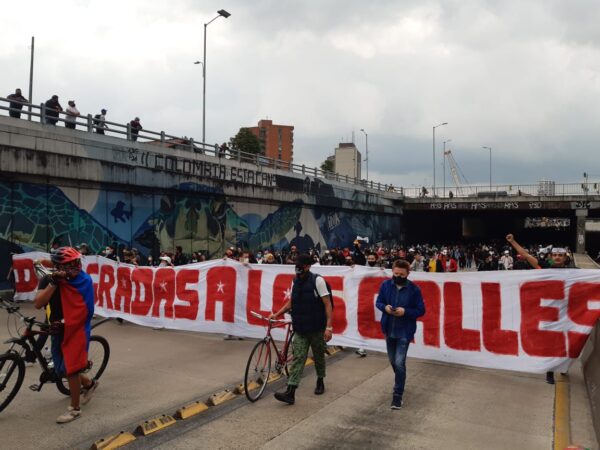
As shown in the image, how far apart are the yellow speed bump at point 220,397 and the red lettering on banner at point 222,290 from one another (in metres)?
3.57

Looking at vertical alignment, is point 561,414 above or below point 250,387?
below

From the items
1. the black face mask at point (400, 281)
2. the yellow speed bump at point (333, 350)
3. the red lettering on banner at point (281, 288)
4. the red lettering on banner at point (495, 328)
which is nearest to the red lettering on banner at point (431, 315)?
the red lettering on banner at point (495, 328)

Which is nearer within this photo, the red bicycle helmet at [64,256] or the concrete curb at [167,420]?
the concrete curb at [167,420]

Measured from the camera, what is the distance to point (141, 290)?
11180mm

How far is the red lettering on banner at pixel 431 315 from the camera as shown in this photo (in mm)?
8328

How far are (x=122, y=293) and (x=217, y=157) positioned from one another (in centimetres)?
1623

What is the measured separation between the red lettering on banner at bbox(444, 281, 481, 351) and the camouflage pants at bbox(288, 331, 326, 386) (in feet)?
8.79

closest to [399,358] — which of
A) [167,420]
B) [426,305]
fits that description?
[426,305]

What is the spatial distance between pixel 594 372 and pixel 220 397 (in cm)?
480

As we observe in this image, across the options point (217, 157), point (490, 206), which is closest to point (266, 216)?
point (217, 157)

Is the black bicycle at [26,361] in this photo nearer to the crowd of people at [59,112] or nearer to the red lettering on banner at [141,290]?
the red lettering on banner at [141,290]

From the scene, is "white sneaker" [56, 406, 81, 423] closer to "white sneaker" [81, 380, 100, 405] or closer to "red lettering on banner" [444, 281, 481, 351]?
"white sneaker" [81, 380, 100, 405]

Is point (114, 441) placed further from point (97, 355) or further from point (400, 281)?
point (400, 281)

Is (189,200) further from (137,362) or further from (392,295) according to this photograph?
(392,295)
